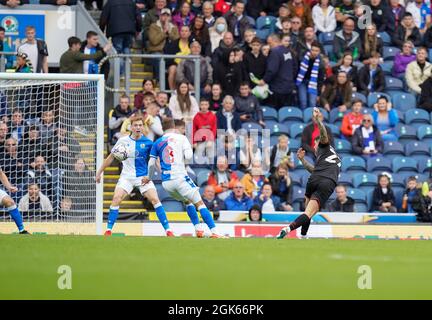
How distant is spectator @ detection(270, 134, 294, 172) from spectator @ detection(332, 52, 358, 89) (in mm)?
2896

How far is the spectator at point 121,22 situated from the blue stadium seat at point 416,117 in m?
6.41

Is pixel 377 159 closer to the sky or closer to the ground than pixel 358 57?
closer to the ground

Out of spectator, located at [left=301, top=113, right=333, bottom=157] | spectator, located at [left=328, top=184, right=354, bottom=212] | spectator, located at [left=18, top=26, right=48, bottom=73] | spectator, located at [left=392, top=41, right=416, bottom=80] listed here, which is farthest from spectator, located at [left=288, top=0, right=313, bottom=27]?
spectator, located at [left=18, top=26, right=48, bottom=73]

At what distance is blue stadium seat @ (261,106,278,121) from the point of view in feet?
84.6

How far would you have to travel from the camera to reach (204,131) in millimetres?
24000

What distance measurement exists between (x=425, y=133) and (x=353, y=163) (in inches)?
82.1

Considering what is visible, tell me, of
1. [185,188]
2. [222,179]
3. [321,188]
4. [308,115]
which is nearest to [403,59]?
[308,115]

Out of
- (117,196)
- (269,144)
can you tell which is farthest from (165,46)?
(117,196)

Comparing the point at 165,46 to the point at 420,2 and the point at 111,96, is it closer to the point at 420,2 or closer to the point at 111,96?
the point at 111,96

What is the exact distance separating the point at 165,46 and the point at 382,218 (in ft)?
21.0

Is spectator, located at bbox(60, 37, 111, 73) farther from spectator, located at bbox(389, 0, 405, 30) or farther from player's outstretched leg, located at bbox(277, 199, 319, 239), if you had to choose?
spectator, located at bbox(389, 0, 405, 30)

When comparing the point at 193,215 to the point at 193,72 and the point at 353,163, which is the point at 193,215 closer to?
the point at 193,72

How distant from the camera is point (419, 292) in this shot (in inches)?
456

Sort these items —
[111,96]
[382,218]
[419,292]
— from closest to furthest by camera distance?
[419,292]
[382,218]
[111,96]
